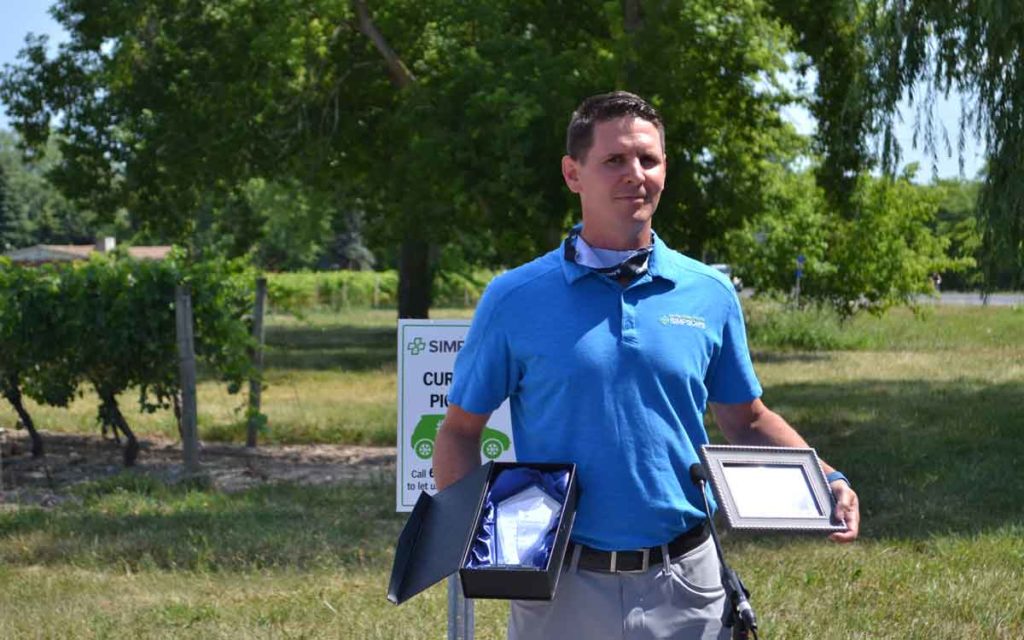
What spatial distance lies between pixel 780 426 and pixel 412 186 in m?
14.5

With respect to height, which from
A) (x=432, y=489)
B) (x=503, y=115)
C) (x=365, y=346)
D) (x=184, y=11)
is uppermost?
(x=184, y=11)

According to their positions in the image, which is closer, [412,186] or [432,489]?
[432,489]

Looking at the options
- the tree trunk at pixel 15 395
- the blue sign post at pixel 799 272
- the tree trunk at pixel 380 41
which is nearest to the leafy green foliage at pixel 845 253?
the blue sign post at pixel 799 272

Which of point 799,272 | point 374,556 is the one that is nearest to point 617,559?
point 374,556

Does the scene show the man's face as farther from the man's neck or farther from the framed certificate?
the framed certificate

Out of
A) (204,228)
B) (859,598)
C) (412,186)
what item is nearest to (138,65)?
(412,186)

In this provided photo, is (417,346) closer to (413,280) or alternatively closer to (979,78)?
(979,78)

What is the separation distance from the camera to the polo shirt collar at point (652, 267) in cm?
344

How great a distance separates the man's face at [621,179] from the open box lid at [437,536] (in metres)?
0.61

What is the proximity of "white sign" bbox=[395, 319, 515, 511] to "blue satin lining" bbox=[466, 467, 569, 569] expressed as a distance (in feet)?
11.1

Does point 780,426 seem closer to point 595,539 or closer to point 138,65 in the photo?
point 595,539

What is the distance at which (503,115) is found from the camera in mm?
14781

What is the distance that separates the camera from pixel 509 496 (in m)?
3.26

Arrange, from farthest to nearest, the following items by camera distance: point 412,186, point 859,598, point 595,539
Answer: point 412,186 < point 859,598 < point 595,539
